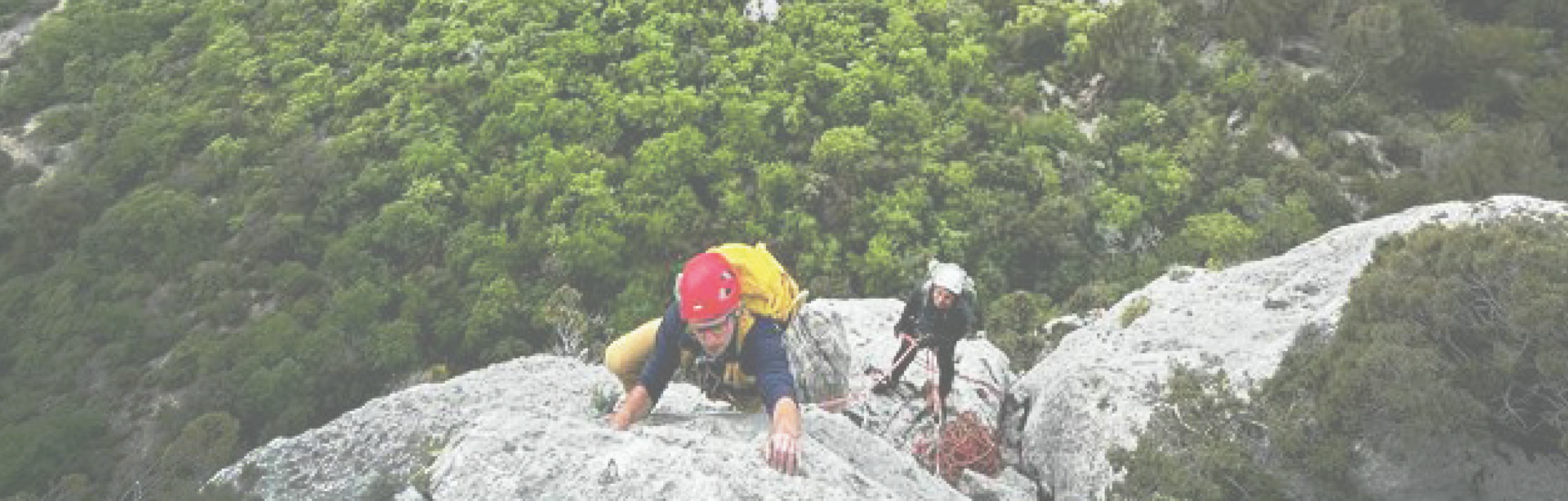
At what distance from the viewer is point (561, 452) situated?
577 cm

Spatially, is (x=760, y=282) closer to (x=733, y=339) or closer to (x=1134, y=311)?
(x=733, y=339)

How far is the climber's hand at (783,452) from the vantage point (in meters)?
5.51

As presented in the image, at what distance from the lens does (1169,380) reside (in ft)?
34.9

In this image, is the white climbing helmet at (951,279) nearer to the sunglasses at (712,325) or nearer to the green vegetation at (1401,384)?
the green vegetation at (1401,384)

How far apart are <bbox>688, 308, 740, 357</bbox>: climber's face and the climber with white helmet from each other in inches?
232

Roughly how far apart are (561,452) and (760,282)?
1.48m

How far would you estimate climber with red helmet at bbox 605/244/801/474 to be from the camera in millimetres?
5602

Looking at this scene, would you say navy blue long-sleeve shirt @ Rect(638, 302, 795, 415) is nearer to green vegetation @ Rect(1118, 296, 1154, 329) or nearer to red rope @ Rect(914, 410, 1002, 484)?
red rope @ Rect(914, 410, 1002, 484)

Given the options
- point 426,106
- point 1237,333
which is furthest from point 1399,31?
point 426,106

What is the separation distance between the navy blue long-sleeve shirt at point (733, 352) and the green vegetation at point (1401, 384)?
15.9 ft

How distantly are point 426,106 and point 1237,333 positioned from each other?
124ft

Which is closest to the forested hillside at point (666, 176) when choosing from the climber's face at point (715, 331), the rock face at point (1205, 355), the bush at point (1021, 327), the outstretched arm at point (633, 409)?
the bush at point (1021, 327)

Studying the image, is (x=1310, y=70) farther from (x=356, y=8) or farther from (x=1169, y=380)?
(x=356, y=8)

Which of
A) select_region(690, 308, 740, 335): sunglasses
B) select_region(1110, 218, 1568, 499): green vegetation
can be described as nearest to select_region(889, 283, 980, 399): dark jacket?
select_region(1110, 218, 1568, 499): green vegetation
